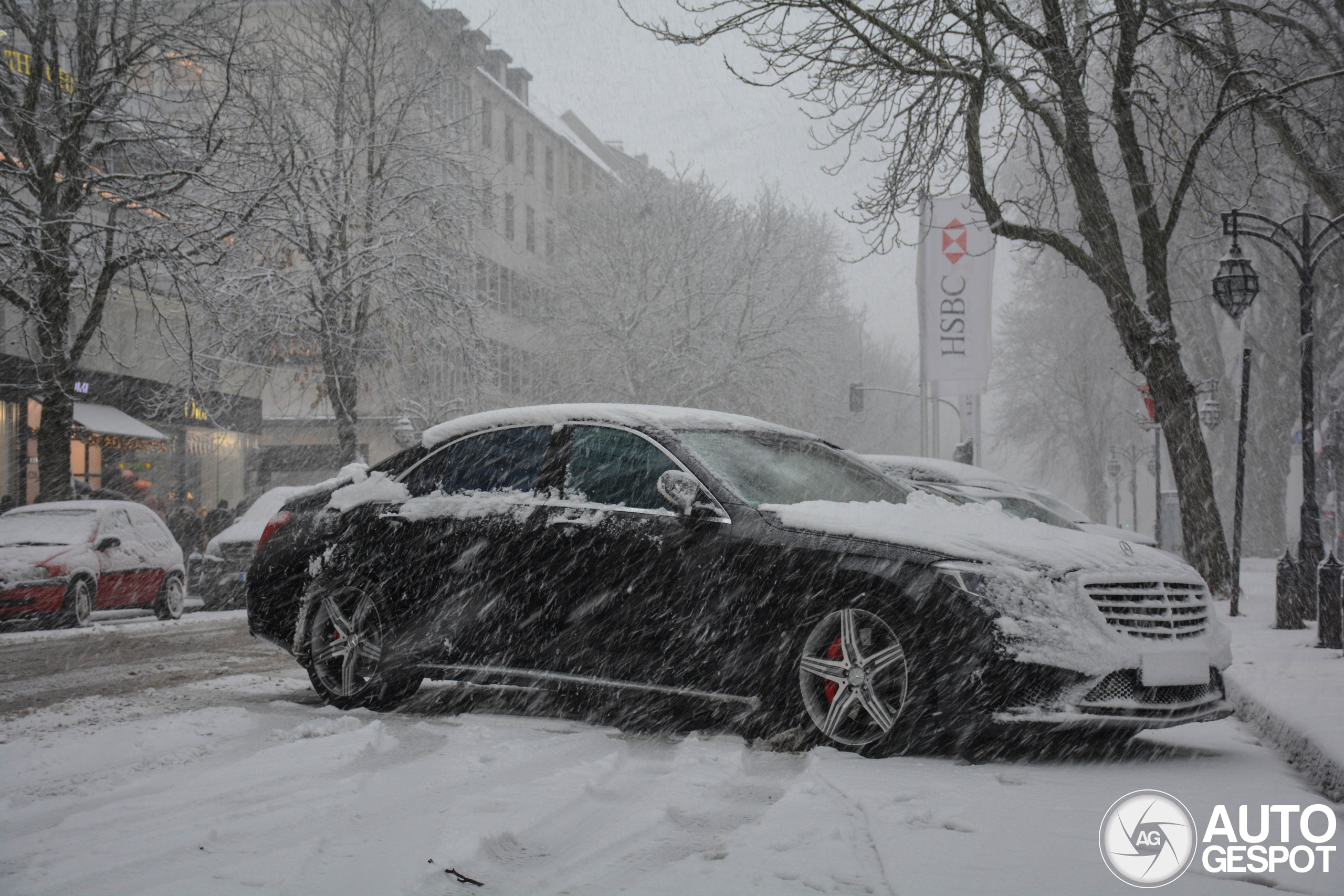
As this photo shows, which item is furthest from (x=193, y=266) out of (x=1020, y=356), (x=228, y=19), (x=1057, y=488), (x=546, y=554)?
(x=1057, y=488)

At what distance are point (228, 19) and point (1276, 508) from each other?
27990 mm

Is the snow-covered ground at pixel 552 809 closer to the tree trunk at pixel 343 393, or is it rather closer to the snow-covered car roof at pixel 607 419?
the snow-covered car roof at pixel 607 419

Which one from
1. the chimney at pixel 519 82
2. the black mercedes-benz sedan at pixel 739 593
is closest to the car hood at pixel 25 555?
the black mercedes-benz sedan at pixel 739 593

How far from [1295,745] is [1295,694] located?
131cm

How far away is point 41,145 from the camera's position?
16.4 m

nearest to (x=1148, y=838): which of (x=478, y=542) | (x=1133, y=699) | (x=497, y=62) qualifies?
(x=1133, y=699)

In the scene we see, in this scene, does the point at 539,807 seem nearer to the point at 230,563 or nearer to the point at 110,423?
the point at 230,563

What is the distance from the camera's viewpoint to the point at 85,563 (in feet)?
45.0

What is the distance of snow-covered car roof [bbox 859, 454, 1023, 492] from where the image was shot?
12336 mm

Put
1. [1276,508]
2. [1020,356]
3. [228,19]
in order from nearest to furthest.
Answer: [228,19], [1276,508], [1020,356]

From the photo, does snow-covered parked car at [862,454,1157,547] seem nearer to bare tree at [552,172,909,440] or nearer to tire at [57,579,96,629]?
tire at [57,579,96,629]

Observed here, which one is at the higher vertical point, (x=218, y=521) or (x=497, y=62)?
(x=497, y=62)

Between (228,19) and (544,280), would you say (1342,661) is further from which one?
(544,280)

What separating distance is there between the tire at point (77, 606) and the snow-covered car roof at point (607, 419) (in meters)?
8.53
